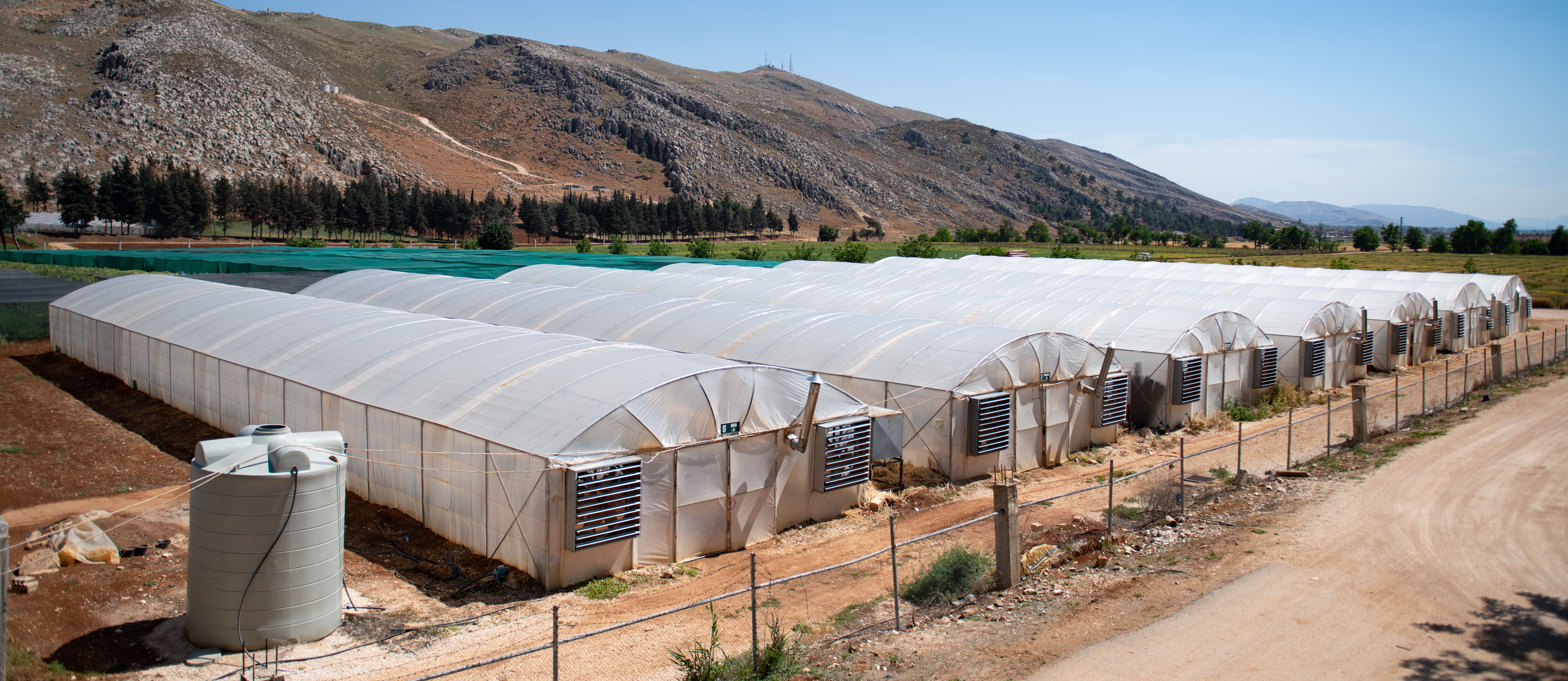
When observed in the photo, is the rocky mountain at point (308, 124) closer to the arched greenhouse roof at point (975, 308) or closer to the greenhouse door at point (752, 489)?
the arched greenhouse roof at point (975, 308)

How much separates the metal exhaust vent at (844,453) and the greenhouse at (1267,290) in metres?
25.6

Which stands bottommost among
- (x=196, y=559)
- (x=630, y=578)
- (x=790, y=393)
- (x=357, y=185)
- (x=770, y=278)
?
(x=630, y=578)

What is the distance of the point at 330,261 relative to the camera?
50.2 metres

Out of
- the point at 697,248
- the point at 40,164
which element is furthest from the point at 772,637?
the point at 40,164

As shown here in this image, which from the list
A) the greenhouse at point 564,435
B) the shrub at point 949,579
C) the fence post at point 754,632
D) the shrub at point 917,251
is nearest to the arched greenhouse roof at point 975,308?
the greenhouse at point 564,435

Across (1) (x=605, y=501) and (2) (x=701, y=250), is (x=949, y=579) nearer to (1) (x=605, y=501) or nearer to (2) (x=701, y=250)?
(1) (x=605, y=501)

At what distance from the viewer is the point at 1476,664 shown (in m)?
10.0

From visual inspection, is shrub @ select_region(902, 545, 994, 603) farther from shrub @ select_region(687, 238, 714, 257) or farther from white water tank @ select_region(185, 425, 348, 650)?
shrub @ select_region(687, 238, 714, 257)

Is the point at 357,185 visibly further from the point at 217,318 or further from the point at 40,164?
the point at 217,318

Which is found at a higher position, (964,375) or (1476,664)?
(964,375)

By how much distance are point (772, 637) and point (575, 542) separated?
145 inches

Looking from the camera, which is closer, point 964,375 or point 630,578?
point 630,578

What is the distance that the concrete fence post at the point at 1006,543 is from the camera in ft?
40.4

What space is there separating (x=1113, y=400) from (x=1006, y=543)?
11564mm
